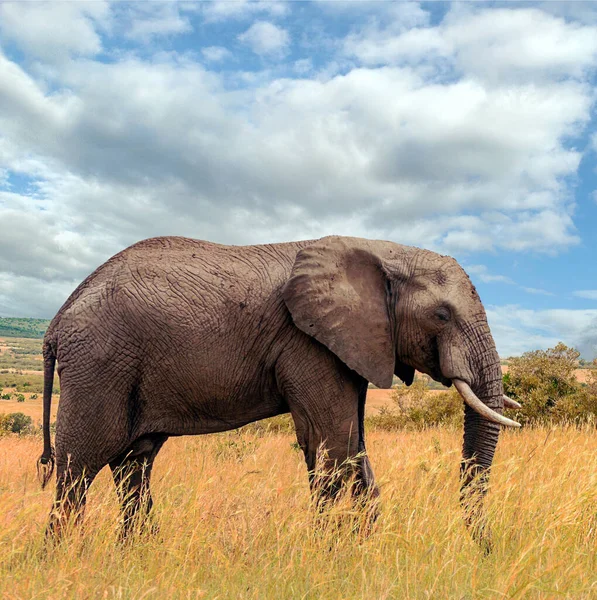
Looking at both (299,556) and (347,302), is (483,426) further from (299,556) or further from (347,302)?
(299,556)

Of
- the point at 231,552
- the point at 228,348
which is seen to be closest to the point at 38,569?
the point at 231,552

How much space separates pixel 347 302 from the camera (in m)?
5.51

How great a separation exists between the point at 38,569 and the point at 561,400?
13.7 metres

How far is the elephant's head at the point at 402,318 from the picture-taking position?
17.8ft

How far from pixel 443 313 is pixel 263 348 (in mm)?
1691

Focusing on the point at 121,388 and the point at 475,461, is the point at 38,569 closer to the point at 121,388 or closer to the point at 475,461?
the point at 121,388

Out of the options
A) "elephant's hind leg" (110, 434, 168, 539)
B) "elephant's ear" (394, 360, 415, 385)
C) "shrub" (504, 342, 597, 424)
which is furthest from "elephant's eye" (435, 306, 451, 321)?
"shrub" (504, 342, 597, 424)

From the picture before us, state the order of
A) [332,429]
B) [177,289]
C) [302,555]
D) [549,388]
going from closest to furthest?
1. [302,555]
2. [332,429]
3. [177,289]
4. [549,388]

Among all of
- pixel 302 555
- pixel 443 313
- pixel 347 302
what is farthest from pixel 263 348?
pixel 302 555

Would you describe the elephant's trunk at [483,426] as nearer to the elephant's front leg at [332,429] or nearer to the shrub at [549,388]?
the elephant's front leg at [332,429]

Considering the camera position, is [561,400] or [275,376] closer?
[275,376]

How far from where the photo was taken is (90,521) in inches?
179

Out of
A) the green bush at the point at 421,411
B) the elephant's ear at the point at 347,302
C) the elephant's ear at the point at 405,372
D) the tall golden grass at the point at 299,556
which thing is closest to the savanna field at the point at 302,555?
the tall golden grass at the point at 299,556

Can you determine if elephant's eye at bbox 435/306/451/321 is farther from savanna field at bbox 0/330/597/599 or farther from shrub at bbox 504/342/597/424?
shrub at bbox 504/342/597/424
